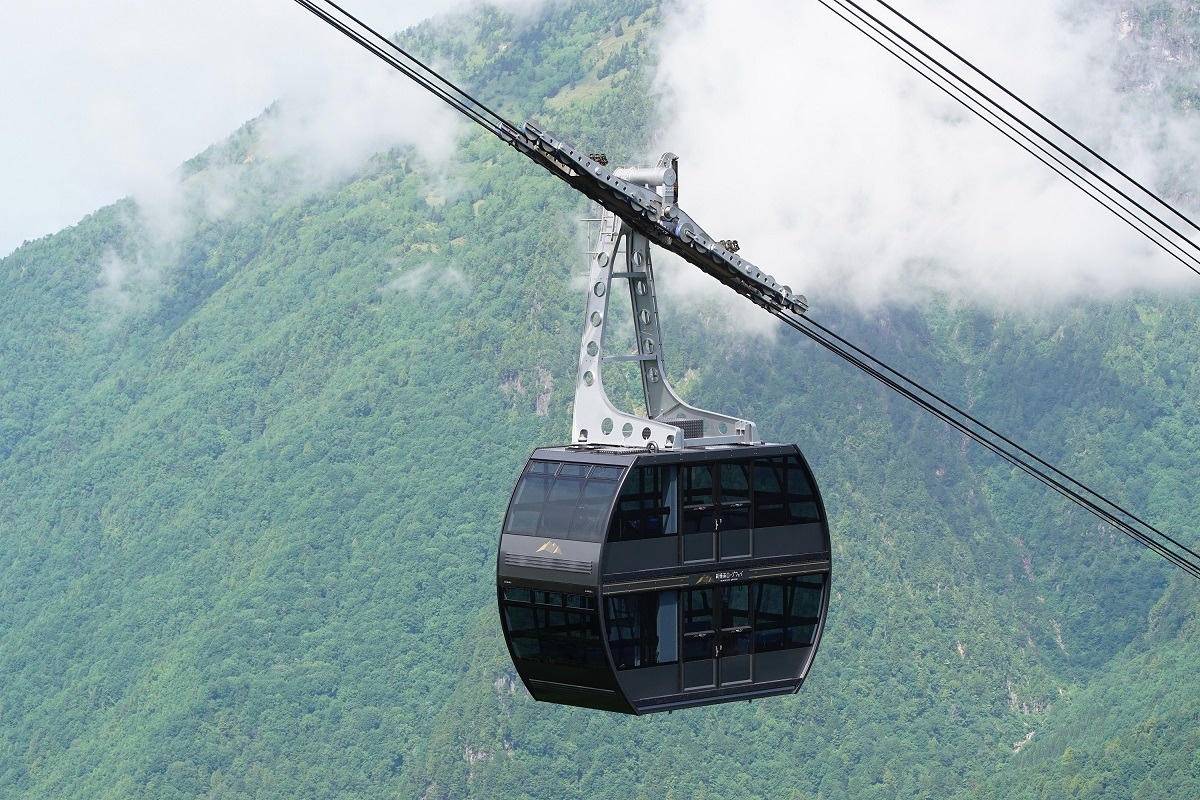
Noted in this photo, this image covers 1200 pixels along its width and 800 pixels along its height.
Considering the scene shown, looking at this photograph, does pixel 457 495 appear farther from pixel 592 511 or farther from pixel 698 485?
pixel 592 511

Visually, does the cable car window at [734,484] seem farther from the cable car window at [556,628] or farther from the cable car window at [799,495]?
the cable car window at [556,628]

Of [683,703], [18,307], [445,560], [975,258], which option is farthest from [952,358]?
[683,703]

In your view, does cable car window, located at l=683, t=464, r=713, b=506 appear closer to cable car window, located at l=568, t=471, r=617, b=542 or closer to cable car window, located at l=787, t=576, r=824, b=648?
cable car window, located at l=568, t=471, r=617, b=542

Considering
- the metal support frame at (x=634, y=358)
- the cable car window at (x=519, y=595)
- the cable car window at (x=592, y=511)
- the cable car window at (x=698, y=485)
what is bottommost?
the cable car window at (x=519, y=595)

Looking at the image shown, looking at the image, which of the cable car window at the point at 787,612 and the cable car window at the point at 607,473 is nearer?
the cable car window at the point at 607,473

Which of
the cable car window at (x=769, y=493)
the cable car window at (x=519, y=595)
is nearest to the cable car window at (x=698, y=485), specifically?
the cable car window at (x=769, y=493)
